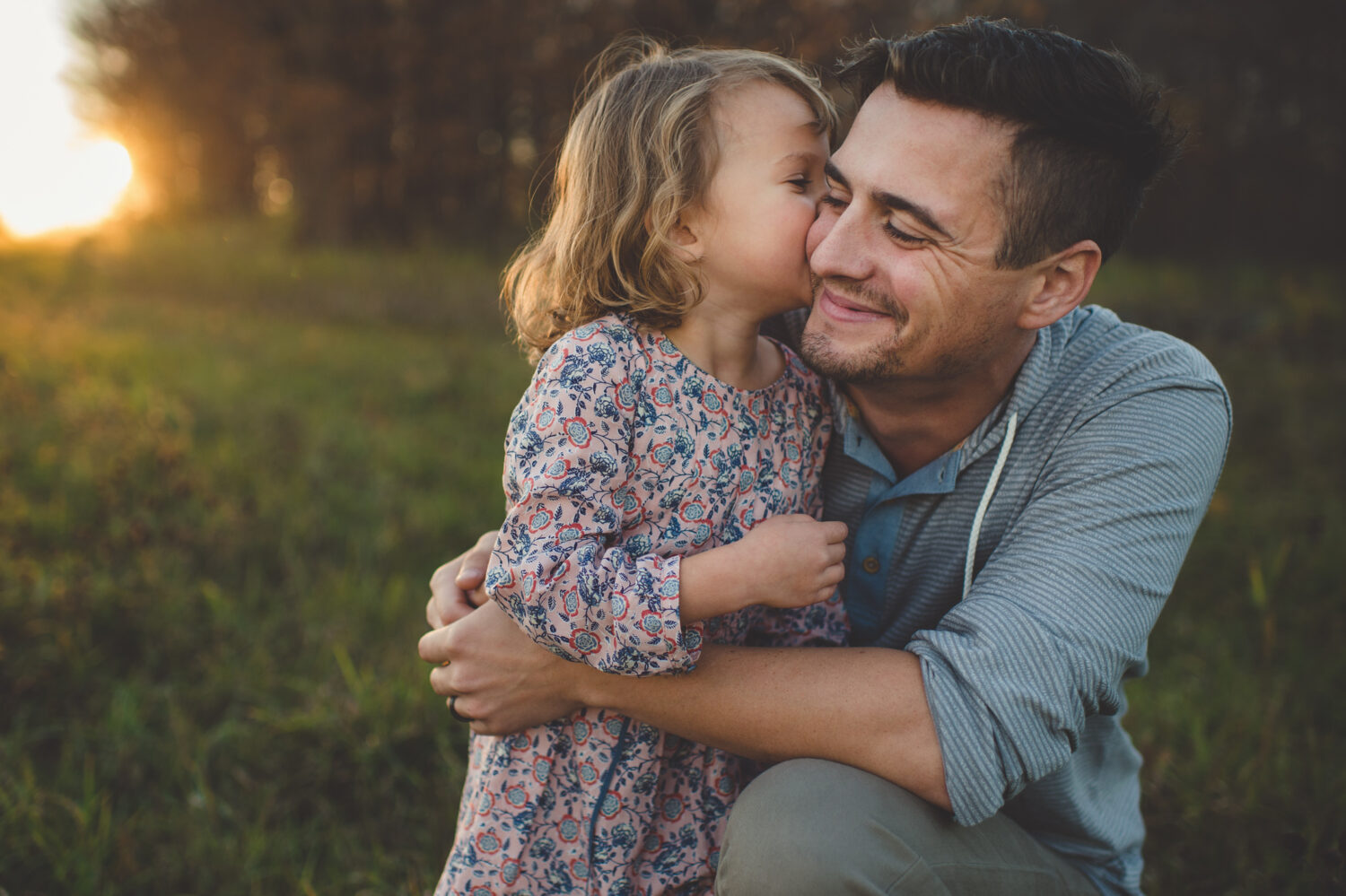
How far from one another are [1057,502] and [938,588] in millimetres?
337

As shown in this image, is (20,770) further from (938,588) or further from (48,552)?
(938,588)

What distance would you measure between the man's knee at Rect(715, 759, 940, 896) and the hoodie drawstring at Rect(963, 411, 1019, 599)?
47 cm

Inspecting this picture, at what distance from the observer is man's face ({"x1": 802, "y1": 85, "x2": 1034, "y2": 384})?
1.81m

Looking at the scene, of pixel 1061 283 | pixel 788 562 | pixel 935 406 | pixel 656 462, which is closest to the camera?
pixel 788 562

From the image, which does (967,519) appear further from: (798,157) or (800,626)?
(798,157)

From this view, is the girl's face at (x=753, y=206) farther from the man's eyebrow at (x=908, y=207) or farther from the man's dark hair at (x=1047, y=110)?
the man's dark hair at (x=1047, y=110)

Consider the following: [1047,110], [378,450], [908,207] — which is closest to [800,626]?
[908,207]

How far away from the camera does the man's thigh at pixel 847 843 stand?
1396 mm

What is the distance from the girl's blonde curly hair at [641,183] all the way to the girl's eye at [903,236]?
275mm

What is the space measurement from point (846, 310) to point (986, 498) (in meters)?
0.47

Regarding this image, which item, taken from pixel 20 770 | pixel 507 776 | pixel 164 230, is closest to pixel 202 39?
pixel 164 230

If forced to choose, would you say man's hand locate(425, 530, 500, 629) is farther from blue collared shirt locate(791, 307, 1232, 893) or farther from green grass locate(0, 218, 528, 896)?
blue collared shirt locate(791, 307, 1232, 893)

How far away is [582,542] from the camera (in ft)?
A: 4.93

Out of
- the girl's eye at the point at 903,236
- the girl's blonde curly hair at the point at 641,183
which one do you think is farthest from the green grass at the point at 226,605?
the girl's eye at the point at 903,236
